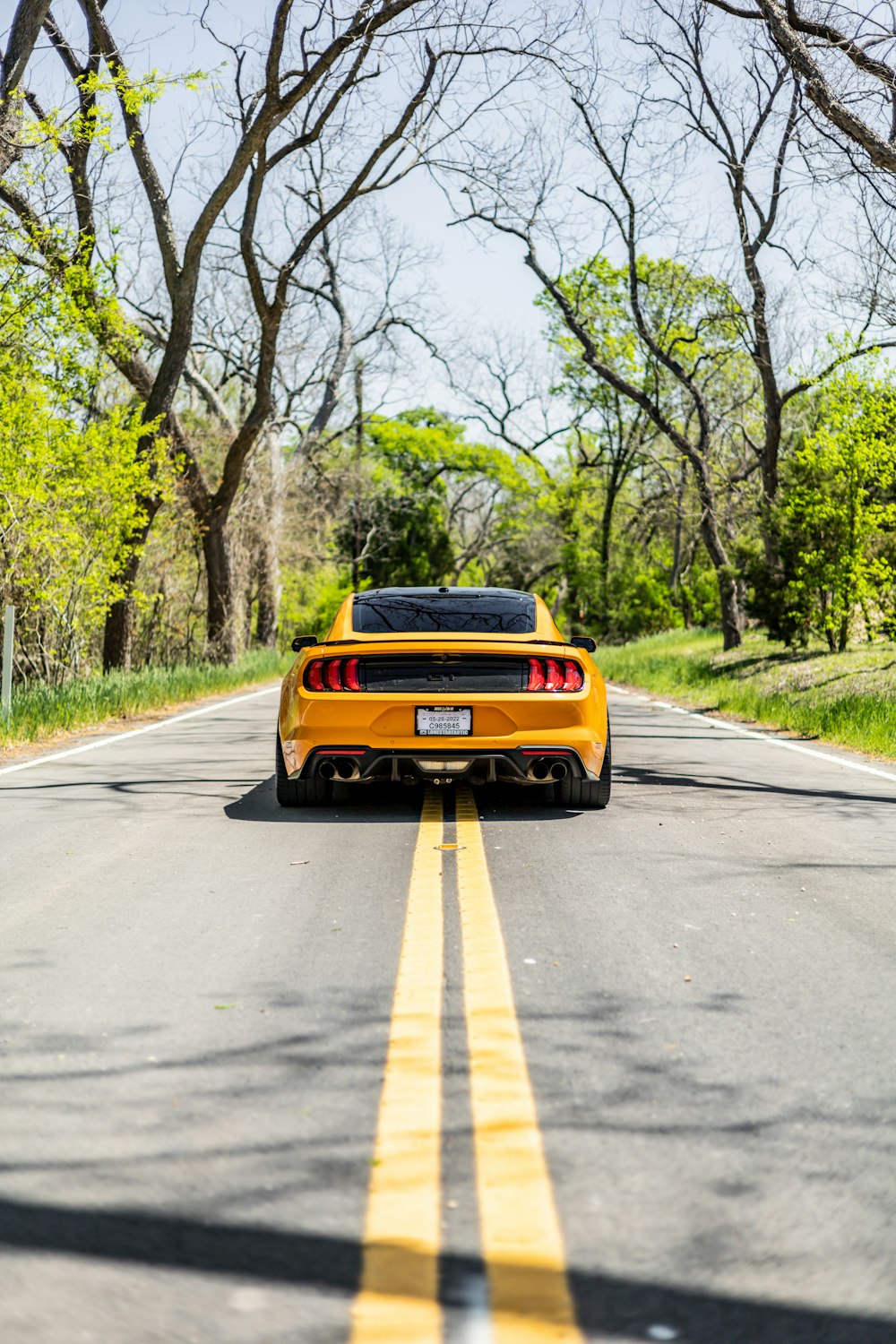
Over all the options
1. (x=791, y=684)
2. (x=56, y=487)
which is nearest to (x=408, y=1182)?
(x=56, y=487)

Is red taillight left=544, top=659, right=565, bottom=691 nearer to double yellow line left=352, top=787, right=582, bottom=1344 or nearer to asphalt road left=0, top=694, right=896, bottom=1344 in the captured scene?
asphalt road left=0, top=694, right=896, bottom=1344

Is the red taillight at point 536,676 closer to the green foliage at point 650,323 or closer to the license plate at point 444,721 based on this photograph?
the license plate at point 444,721

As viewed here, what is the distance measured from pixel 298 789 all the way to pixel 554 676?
5.97 feet

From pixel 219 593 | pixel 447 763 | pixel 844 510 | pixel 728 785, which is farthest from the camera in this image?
pixel 219 593

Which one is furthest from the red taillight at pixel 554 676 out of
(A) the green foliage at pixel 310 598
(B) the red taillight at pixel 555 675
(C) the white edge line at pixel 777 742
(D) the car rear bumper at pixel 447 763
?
(A) the green foliage at pixel 310 598


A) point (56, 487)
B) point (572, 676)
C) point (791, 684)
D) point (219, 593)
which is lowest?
point (791, 684)

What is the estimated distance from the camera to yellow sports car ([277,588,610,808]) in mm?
8414

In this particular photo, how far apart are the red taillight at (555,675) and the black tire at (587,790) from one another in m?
0.44

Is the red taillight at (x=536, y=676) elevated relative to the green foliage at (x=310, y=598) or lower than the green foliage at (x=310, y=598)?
lower

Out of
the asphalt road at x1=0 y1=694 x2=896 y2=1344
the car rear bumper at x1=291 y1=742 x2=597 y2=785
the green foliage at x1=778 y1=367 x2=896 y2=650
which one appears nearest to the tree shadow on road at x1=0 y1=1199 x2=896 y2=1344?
the asphalt road at x1=0 y1=694 x2=896 y2=1344

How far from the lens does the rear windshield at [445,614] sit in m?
9.11

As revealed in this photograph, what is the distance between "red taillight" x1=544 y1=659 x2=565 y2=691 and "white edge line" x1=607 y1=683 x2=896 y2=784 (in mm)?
3385

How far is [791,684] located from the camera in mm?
19734

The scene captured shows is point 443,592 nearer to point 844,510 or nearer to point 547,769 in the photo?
point 547,769
